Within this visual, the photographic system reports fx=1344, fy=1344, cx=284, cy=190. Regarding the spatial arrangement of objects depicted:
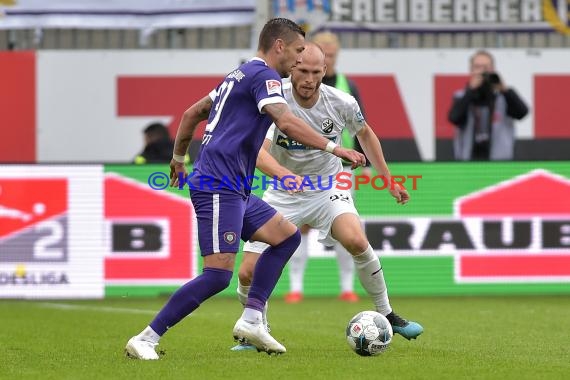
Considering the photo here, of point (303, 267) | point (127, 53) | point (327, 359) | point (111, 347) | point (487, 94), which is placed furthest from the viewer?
point (127, 53)

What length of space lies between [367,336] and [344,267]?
5.46m

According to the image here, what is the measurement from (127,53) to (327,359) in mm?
10534

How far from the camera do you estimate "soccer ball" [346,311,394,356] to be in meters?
8.52

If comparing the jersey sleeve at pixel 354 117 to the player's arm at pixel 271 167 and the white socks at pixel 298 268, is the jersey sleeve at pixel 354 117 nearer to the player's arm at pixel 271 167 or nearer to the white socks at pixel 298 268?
the player's arm at pixel 271 167

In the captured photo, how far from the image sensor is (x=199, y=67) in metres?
A: 18.2

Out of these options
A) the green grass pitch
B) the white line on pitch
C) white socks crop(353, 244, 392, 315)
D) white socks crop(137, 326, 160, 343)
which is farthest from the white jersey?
the white line on pitch

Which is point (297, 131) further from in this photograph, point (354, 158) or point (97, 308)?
point (97, 308)

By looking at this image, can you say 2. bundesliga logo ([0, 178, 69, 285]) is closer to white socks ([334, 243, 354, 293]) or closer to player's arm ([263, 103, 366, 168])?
white socks ([334, 243, 354, 293])

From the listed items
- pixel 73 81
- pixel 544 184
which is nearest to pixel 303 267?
pixel 544 184

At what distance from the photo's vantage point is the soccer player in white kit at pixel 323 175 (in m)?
9.48

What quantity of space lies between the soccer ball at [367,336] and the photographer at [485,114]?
6.70m

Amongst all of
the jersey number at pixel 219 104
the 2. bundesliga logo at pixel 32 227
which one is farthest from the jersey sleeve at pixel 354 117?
the 2. bundesliga logo at pixel 32 227

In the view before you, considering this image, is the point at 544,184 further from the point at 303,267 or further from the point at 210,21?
the point at 210,21

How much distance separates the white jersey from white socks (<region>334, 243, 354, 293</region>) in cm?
390
